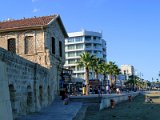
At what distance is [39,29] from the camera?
39.7 metres

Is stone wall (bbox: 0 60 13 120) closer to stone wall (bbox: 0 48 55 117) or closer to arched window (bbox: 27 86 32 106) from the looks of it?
stone wall (bbox: 0 48 55 117)

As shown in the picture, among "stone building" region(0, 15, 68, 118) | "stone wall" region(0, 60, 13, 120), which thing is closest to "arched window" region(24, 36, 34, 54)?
"stone building" region(0, 15, 68, 118)

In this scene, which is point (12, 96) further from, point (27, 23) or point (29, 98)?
point (27, 23)

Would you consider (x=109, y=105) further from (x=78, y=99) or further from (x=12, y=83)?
(x=12, y=83)

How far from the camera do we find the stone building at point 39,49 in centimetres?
2939

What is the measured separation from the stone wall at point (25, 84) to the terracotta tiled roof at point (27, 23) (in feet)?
22.1

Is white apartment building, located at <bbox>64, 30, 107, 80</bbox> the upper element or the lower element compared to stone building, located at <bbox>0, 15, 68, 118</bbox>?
upper

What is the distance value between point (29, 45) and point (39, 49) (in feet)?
4.39

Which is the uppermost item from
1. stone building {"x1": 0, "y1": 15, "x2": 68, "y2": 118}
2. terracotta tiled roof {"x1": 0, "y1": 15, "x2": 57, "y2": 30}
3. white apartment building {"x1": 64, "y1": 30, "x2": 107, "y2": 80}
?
white apartment building {"x1": 64, "y1": 30, "x2": 107, "y2": 80}

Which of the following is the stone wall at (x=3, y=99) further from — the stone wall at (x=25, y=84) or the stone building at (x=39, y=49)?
the stone building at (x=39, y=49)

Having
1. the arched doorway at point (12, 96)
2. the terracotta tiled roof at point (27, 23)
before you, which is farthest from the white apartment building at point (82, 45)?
the arched doorway at point (12, 96)

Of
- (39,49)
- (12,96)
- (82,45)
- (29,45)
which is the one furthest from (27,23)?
(82,45)

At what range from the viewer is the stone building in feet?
96.4

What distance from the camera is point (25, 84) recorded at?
2577 centimetres
